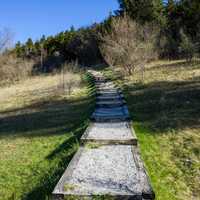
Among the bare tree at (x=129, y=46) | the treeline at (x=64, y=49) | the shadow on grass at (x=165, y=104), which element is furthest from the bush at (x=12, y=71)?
the shadow on grass at (x=165, y=104)

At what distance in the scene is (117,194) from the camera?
4.55 metres

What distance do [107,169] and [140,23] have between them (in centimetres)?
2343

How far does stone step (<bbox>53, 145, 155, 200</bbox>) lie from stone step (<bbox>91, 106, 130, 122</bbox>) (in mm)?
3045

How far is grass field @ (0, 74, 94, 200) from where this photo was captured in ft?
19.6

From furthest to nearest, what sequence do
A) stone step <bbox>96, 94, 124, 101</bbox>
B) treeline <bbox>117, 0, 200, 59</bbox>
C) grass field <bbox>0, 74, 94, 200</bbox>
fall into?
treeline <bbox>117, 0, 200, 59</bbox>, stone step <bbox>96, 94, 124, 101</bbox>, grass field <bbox>0, 74, 94, 200</bbox>

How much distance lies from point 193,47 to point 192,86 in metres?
10.1

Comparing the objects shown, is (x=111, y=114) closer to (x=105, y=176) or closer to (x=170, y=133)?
(x=170, y=133)

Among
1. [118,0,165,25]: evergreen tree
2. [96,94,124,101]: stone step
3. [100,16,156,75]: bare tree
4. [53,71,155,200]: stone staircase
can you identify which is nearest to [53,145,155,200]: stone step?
[53,71,155,200]: stone staircase

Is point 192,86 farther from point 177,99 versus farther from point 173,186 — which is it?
point 173,186

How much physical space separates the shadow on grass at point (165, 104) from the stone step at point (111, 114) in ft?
0.82

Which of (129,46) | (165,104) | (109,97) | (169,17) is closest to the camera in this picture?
(165,104)

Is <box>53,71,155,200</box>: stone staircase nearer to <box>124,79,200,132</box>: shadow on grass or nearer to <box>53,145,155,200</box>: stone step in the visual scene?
<box>53,145,155,200</box>: stone step

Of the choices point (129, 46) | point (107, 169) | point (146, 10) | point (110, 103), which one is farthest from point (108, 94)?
point (146, 10)

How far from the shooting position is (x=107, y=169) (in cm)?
568
